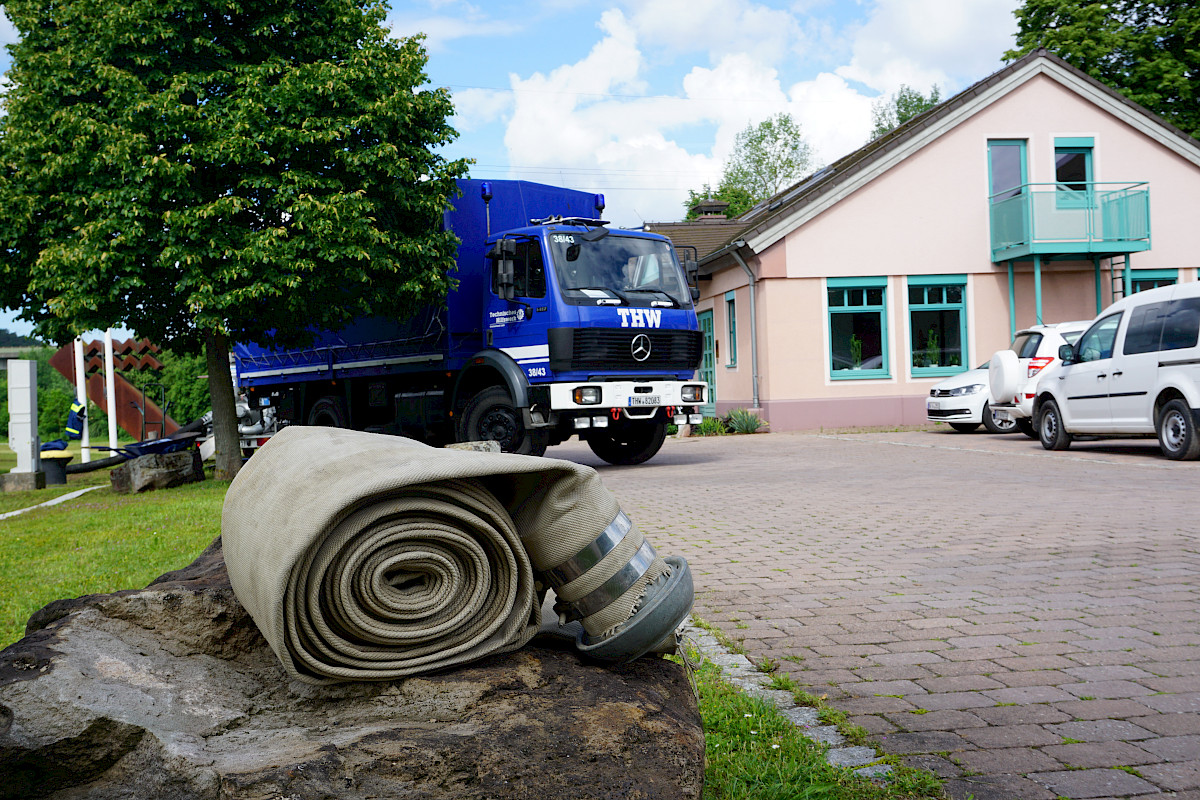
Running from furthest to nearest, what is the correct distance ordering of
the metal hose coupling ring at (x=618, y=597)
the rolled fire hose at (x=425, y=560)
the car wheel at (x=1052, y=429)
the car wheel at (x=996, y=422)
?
the car wheel at (x=996, y=422)
the car wheel at (x=1052, y=429)
the metal hose coupling ring at (x=618, y=597)
the rolled fire hose at (x=425, y=560)

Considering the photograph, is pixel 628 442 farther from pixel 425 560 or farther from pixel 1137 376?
pixel 425 560

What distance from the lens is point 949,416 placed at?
20172 mm

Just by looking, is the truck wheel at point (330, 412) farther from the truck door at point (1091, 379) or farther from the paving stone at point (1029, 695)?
the paving stone at point (1029, 695)

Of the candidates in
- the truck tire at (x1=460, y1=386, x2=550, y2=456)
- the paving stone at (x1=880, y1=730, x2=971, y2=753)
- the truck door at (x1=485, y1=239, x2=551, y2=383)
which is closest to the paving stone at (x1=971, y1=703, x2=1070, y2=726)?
the paving stone at (x1=880, y1=730, x2=971, y2=753)

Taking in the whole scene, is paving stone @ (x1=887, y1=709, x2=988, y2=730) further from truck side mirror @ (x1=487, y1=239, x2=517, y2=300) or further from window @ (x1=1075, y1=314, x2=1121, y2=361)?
window @ (x1=1075, y1=314, x2=1121, y2=361)

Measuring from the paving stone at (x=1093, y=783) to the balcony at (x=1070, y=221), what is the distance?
22.0 meters

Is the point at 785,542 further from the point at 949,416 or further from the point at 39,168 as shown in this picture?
the point at 949,416

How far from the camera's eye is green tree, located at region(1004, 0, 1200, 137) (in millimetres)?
33969

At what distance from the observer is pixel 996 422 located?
1981cm

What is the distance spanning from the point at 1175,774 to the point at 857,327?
856 inches

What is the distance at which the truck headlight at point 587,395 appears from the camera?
1298cm

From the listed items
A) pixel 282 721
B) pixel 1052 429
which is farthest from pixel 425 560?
pixel 1052 429

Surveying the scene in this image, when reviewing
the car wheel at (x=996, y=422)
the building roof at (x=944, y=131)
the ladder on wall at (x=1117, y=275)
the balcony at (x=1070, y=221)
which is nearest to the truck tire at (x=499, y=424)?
the car wheel at (x=996, y=422)

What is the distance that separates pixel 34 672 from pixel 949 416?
19904 millimetres
